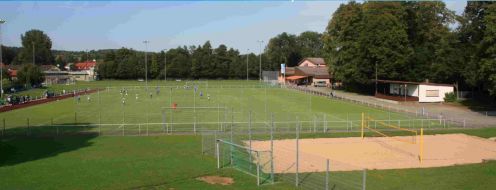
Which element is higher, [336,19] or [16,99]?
[336,19]

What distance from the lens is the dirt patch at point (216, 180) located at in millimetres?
19453

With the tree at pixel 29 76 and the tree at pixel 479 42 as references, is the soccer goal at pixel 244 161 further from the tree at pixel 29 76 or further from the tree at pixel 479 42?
the tree at pixel 29 76

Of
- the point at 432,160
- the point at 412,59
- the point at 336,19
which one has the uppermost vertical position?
the point at 336,19

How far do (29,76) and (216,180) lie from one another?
80116 millimetres

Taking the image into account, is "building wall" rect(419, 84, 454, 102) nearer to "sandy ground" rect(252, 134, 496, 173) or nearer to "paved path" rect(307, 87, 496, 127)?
"paved path" rect(307, 87, 496, 127)

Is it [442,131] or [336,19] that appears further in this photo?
[336,19]

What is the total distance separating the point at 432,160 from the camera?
25000 mm

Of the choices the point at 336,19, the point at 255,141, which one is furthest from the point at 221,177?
the point at 336,19

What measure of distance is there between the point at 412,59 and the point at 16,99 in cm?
5234

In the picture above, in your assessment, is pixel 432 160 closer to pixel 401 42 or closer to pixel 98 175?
pixel 98 175

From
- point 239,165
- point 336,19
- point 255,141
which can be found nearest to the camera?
point 239,165

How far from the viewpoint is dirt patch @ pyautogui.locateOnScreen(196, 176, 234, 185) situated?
19.5 m

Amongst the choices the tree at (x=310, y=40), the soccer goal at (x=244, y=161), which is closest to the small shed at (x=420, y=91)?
the soccer goal at (x=244, y=161)

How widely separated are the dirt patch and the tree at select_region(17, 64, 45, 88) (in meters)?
75.6
